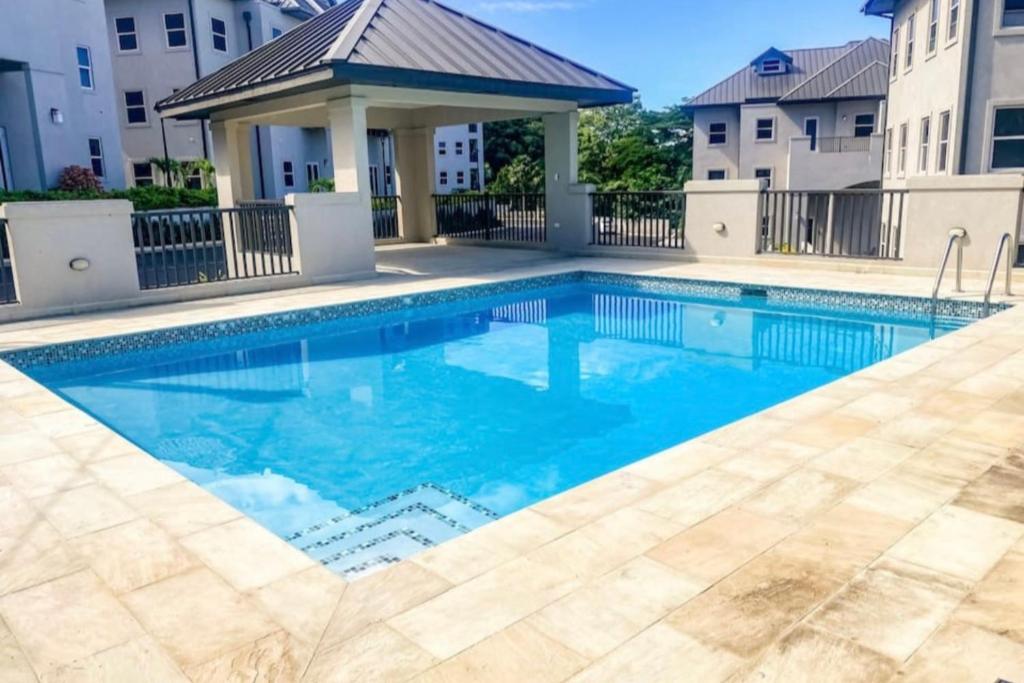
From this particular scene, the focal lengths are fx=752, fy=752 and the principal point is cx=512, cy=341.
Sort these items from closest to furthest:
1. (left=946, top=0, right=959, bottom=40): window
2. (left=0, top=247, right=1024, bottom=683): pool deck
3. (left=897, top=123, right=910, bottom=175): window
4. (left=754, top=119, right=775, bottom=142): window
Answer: (left=0, top=247, right=1024, bottom=683): pool deck → (left=946, top=0, right=959, bottom=40): window → (left=897, top=123, right=910, bottom=175): window → (left=754, top=119, right=775, bottom=142): window

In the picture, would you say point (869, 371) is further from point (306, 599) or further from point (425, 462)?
point (306, 599)

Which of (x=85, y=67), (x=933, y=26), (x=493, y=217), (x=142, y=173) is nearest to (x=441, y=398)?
(x=493, y=217)

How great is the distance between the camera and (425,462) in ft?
17.0

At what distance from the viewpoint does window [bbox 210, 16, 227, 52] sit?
24.4 meters

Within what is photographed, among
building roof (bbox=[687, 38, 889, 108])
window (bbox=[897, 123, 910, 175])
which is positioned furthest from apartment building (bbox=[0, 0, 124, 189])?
building roof (bbox=[687, 38, 889, 108])

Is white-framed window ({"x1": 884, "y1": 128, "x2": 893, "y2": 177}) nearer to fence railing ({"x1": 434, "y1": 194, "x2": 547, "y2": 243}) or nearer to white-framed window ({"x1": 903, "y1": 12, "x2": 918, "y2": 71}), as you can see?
white-framed window ({"x1": 903, "y1": 12, "x2": 918, "y2": 71})

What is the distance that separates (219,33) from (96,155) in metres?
6.90

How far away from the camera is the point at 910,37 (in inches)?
729

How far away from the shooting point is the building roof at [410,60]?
10883mm

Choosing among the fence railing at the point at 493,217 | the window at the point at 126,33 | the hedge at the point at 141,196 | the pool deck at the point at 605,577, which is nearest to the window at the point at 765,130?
the fence railing at the point at 493,217

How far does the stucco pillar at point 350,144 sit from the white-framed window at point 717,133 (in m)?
24.1

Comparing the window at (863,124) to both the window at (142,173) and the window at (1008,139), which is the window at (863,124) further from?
the window at (142,173)

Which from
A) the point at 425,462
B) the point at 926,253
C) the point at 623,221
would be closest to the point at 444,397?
the point at 425,462

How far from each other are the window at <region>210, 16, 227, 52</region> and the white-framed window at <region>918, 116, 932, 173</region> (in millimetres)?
20909
